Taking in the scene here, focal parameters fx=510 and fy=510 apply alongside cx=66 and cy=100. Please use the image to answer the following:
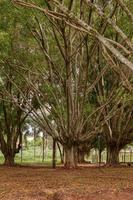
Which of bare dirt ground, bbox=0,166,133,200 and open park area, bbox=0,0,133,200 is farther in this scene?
open park area, bbox=0,0,133,200

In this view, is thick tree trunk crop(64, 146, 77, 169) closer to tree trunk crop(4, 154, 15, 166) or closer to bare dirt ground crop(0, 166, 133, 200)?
bare dirt ground crop(0, 166, 133, 200)

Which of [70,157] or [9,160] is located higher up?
[70,157]

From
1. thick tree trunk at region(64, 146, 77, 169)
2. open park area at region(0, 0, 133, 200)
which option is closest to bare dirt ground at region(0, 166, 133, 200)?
open park area at region(0, 0, 133, 200)

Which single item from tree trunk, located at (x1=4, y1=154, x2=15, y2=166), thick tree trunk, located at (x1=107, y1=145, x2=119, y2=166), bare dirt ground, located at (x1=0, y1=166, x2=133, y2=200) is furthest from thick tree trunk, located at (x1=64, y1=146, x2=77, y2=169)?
tree trunk, located at (x1=4, y1=154, x2=15, y2=166)

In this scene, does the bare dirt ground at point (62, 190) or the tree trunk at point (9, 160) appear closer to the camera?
the bare dirt ground at point (62, 190)

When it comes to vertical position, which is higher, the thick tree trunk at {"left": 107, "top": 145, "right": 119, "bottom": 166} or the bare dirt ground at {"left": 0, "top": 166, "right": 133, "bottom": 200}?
the thick tree trunk at {"left": 107, "top": 145, "right": 119, "bottom": 166}

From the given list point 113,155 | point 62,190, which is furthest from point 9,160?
point 62,190

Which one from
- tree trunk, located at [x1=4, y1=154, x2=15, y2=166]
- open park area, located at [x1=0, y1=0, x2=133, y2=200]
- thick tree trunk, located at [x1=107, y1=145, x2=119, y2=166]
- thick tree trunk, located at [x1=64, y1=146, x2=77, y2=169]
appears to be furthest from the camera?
tree trunk, located at [x1=4, y1=154, x2=15, y2=166]

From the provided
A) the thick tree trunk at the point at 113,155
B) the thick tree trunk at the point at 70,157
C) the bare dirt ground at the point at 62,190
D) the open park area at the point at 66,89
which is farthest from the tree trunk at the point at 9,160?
the bare dirt ground at the point at 62,190

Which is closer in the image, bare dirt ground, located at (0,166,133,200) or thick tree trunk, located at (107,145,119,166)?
bare dirt ground, located at (0,166,133,200)

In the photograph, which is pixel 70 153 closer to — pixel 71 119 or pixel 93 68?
pixel 71 119

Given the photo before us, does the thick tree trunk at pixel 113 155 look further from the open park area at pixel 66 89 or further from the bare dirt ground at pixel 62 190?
the bare dirt ground at pixel 62 190

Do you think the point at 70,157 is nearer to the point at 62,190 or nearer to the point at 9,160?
the point at 9,160

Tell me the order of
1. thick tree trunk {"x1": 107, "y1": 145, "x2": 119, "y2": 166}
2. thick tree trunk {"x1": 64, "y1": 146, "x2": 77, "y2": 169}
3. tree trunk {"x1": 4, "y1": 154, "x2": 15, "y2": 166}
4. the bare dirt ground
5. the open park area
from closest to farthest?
the bare dirt ground
the open park area
thick tree trunk {"x1": 64, "y1": 146, "x2": 77, "y2": 169}
thick tree trunk {"x1": 107, "y1": 145, "x2": 119, "y2": 166}
tree trunk {"x1": 4, "y1": 154, "x2": 15, "y2": 166}
